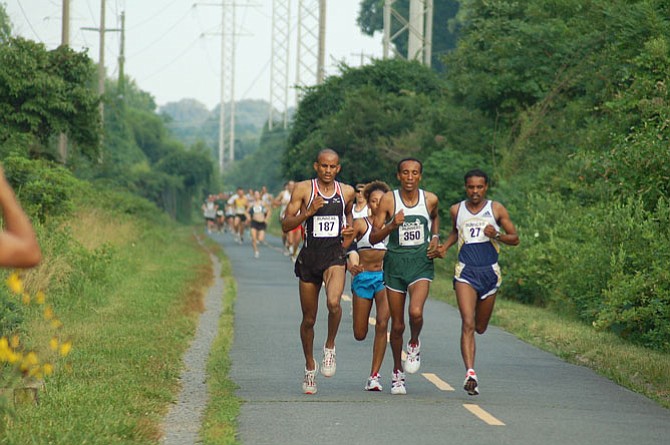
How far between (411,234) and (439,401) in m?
1.47

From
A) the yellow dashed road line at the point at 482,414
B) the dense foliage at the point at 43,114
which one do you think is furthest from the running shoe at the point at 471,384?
the dense foliage at the point at 43,114

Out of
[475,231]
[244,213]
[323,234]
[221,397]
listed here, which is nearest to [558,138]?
[244,213]

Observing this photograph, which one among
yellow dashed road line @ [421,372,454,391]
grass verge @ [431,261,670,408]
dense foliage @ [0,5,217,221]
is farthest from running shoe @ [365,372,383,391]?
dense foliage @ [0,5,217,221]

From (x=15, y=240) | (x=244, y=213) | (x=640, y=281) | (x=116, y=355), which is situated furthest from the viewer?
(x=244, y=213)

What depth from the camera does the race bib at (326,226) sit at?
1102 cm

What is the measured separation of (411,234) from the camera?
1118 centimetres

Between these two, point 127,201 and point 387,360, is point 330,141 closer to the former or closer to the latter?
point 127,201

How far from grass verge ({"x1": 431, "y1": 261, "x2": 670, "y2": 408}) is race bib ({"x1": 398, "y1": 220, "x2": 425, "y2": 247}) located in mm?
2601

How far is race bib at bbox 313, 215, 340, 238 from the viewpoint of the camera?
11016mm

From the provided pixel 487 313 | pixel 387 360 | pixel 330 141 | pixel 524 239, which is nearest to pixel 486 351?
pixel 387 360

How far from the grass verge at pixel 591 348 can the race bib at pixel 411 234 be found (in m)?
2.60

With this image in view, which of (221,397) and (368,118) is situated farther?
(368,118)

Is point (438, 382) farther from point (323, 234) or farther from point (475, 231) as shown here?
point (323, 234)

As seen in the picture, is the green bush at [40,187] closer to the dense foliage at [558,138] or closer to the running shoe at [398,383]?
the dense foliage at [558,138]
